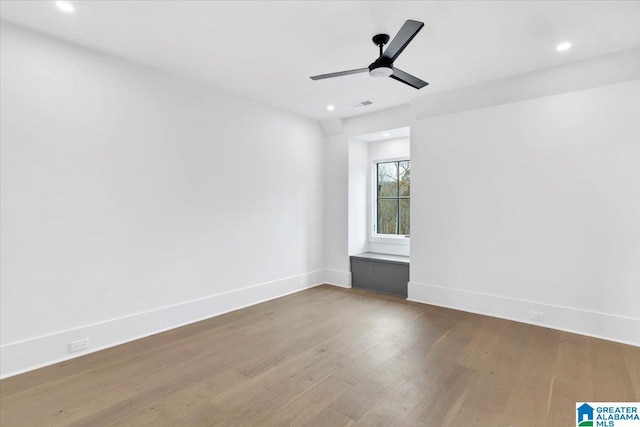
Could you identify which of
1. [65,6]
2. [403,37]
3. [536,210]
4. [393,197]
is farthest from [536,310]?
[65,6]

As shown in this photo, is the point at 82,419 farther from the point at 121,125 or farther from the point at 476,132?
the point at 476,132

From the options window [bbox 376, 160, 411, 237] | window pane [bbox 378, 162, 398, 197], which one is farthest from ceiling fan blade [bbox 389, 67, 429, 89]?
window pane [bbox 378, 162, 398, 197]

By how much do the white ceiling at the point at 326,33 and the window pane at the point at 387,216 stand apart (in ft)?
8.07

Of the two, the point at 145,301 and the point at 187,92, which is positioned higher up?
the point at 187,92

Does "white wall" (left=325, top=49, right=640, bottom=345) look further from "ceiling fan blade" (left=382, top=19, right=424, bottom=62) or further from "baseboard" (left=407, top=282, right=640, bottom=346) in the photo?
"ceiling fan blade" (left=382, top=19, right=424, bottom=62)

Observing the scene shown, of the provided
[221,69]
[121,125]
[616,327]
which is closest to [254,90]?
[221,69]

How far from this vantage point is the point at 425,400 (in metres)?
2.18

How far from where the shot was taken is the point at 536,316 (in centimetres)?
359

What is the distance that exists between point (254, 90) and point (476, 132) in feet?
9.67

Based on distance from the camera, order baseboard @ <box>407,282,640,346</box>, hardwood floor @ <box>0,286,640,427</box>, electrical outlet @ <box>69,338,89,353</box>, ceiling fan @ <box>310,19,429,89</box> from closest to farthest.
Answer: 1. hardwood floor @ <box>0,286,640,427</box>
2. ceiling fan @ <box>310,19,429,89</box>
3. electrical outlet @ <box>69,338,89,353</box>
4. baseboard @ <box>407,282,640,346</box>

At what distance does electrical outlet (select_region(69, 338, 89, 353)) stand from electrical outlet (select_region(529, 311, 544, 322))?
15.4ft

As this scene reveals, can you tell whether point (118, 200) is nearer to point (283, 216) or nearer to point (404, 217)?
point (283, 216)

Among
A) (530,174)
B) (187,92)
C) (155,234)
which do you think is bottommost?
(155,234)

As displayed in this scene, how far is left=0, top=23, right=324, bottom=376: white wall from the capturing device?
2604 mm
